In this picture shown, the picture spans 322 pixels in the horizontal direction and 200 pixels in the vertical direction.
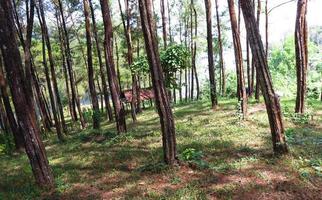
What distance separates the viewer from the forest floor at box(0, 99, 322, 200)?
288 inches

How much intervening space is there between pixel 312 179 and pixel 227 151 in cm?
292

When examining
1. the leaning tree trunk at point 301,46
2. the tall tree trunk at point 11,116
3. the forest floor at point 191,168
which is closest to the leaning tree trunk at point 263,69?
the forest floor at point 191,168

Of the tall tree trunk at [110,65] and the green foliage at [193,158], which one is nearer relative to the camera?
the green foliage at [193,158]

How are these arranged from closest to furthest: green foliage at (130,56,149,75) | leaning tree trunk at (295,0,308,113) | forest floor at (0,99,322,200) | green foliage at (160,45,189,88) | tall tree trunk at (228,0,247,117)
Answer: forest floor at (0,99,322,200) → tall tree trunk at (228,0,247,117) → leaning tree trunk at (295,0,308,113) → green foliage at (160,45,189,88) → green foliage at (130,56,149,75)

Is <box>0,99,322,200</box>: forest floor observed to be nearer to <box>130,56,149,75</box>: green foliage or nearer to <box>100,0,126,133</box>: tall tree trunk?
<box>100,0,126,133</box>: tall tree trunk

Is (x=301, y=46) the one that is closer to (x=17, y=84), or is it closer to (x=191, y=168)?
(x=191, y=168)

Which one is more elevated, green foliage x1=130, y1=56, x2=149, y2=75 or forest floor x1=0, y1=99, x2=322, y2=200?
green foliage x1=130, y1=56, x2=149, y2=75

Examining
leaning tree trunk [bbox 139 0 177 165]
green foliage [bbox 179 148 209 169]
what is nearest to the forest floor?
green foliage [bbox 179 148 209 169]

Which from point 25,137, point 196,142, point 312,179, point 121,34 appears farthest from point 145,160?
point 121,34

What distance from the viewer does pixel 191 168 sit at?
875 centimetres

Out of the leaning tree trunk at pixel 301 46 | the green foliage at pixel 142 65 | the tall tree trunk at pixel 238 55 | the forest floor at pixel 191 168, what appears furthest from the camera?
the green foliage at pixel 142 65

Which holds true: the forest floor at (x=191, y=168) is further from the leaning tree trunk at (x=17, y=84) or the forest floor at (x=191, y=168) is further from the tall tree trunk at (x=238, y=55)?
the tall tree trunk at (x=238, y=55)

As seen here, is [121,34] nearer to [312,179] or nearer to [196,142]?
[196,142]

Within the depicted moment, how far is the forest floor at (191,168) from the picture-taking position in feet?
24.0
